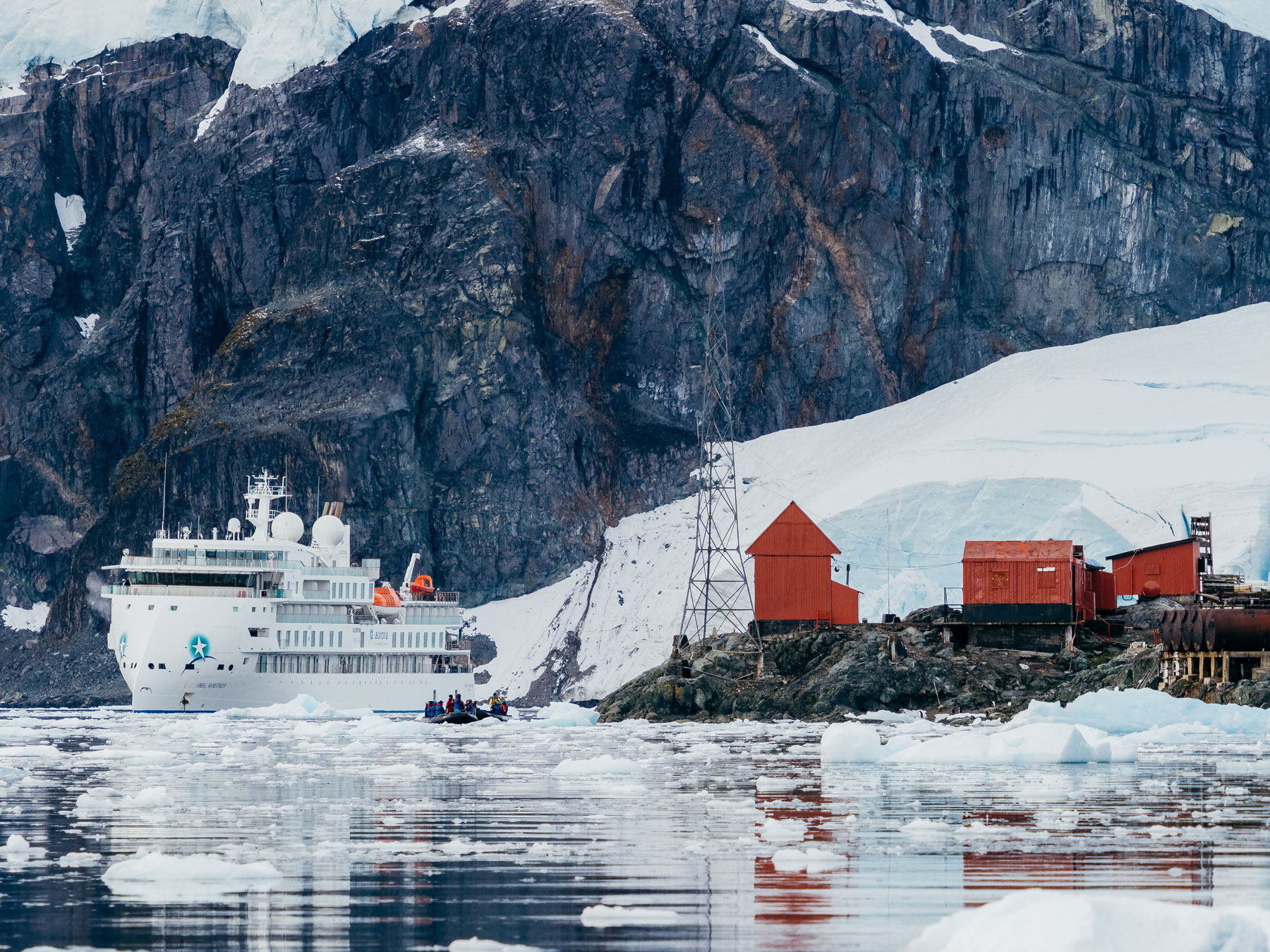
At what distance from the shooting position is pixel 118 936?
12.8 metres

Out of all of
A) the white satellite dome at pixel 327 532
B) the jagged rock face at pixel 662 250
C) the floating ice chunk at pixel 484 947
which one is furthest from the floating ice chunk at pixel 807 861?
the jagged rock face at pixel 662 250

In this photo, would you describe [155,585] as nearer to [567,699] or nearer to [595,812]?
[567,699]

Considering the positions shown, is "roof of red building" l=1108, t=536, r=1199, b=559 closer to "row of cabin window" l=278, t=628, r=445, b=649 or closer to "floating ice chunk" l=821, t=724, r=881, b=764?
"row of cabin window" l=278, t=628, r=445, b=649

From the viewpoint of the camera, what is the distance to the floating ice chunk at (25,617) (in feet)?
403

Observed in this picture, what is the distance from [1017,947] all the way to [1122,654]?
56352 mm

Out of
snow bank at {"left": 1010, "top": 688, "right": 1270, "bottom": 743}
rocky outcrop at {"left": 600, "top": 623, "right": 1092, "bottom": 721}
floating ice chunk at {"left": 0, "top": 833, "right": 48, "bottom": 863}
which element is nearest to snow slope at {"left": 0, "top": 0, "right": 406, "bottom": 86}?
rocky outcrop at {"left": 600, "top": 623, "right": 1092, "bottom": 721}

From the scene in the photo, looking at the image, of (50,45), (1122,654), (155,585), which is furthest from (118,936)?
(50,45)

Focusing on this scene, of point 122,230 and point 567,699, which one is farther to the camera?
point 122,230

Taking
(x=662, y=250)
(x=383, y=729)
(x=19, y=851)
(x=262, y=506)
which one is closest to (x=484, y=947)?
(x=19, y=851)

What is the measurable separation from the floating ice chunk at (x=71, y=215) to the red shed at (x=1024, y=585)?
304 ft

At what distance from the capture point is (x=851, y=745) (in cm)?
3288

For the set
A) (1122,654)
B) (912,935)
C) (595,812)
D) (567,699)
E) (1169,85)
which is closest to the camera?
→ (912,935)

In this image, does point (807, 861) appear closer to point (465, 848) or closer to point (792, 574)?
point (465, 848)

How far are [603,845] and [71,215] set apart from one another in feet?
428
